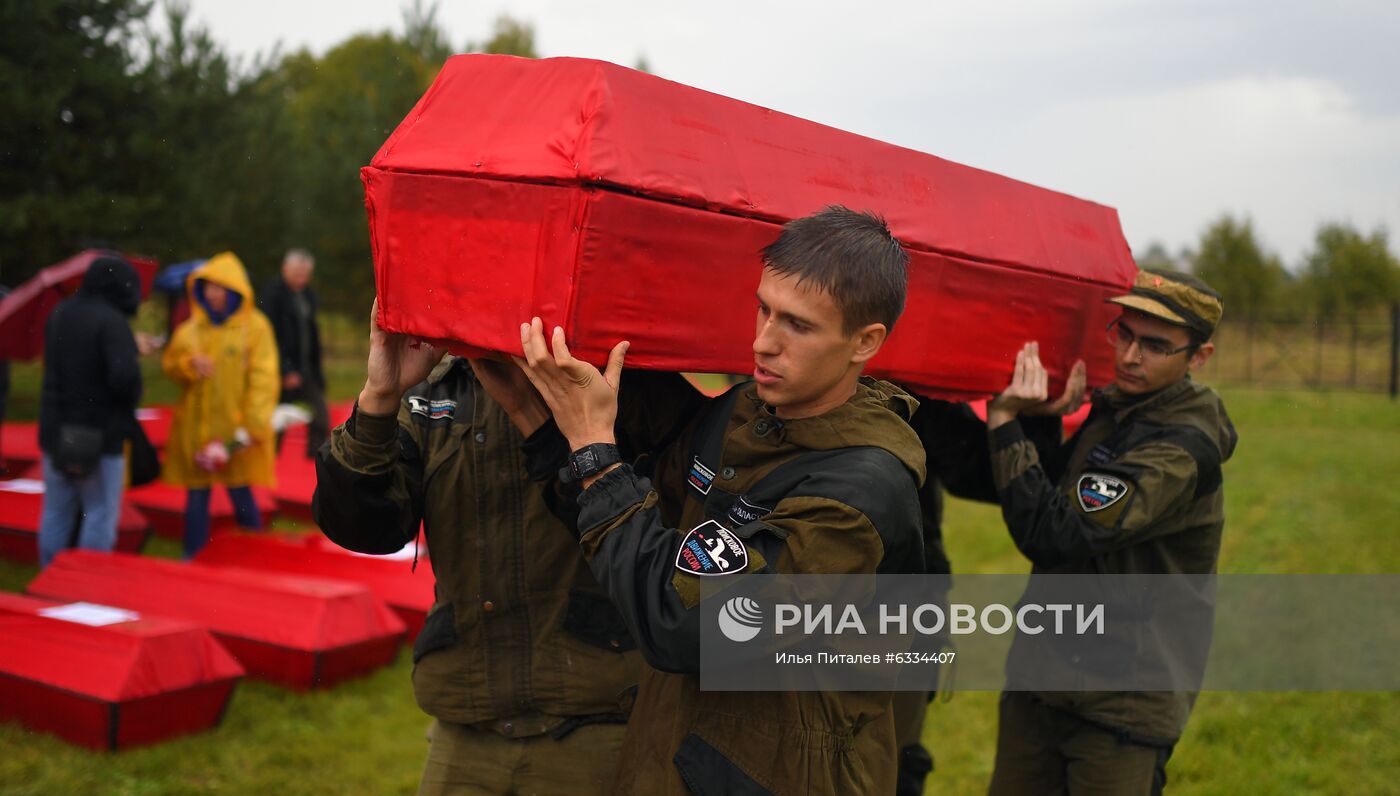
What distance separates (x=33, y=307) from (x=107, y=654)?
5453mm

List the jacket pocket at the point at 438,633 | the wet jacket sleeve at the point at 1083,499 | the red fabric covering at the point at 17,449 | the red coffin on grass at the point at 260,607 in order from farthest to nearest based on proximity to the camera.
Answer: the red fabric covering at the point at 17,449 → the red coffin on grass at the point at 260,607 → the wet jacket sleeve at the point at 1083,499 → the jacket pocket at the point at 438,633

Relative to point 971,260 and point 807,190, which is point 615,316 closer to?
point 807,190

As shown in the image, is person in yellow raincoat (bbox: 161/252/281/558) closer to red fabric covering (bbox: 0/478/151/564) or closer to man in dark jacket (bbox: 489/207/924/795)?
red fabric covering (bbox: 0/478/151/564)

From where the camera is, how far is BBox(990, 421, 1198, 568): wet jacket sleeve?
308 cm

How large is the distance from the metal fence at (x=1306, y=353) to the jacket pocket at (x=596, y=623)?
27.1 meters

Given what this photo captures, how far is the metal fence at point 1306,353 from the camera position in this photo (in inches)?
1050

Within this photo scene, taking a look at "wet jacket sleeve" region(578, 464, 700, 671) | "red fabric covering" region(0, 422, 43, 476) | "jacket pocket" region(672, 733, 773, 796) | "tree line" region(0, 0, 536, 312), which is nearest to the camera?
"wet jacket sleeve" region(578, 464, 700, 671)

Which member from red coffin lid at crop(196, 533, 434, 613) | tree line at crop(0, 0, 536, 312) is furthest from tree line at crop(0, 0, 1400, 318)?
red coffin lid at crop(196, 533, 434, 613)

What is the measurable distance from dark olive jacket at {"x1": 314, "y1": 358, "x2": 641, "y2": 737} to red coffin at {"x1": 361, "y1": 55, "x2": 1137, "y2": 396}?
0.53 metres

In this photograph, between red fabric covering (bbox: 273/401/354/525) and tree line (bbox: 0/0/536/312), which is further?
tree line (bbox: 0/0/536/312)

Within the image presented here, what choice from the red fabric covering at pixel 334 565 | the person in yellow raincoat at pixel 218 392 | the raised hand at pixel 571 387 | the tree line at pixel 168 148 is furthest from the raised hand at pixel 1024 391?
the tree line at pixel 168 148

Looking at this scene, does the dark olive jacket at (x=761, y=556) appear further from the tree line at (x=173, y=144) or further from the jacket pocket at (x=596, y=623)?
the tree line at (x=173, y=144)

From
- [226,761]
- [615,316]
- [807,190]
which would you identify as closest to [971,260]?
[807,190]

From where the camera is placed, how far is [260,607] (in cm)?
577
